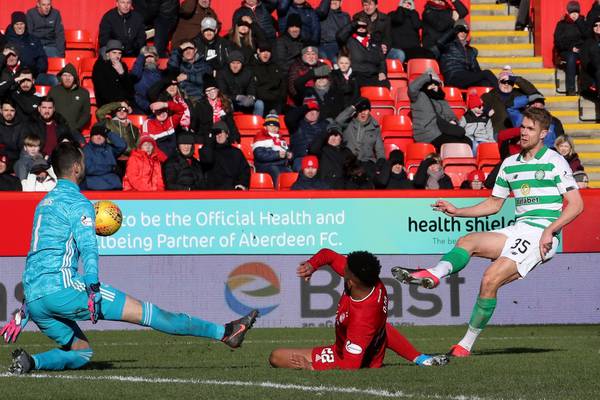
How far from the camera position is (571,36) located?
22516 mm

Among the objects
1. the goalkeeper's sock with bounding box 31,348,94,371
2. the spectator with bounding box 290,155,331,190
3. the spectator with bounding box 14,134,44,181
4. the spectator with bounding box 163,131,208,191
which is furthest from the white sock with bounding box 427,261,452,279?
the spectator with bounding box 14,134,44,181

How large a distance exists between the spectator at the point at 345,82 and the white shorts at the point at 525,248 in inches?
354

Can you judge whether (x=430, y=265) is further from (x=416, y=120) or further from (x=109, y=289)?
(x=109, y=289)

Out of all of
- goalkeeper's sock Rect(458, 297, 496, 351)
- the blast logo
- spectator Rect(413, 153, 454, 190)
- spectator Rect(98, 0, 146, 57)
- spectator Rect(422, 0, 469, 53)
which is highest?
spectator Rect(98, 0, 146, 57)

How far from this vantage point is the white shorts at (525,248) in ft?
35.5

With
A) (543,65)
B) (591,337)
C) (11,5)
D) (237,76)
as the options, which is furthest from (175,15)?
(591,337)

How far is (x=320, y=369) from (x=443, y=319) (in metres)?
6.92

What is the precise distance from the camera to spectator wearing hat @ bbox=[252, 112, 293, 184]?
18.5 m

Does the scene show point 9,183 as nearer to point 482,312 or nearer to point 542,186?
point 482,312

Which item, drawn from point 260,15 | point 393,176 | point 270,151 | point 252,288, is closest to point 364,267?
point 252,288

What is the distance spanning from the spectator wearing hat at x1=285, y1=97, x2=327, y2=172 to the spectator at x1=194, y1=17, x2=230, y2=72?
4.89 ft

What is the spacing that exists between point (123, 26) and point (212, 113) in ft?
8.72

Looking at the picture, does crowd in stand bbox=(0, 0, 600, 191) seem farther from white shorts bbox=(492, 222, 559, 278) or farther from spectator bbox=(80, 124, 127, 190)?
white shorts bbox=(492, 222, 559, 278)

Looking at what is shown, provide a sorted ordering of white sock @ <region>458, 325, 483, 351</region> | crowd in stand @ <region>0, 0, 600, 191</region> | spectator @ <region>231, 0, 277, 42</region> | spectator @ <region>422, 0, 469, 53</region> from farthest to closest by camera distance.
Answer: spectator @ <region>422, 0, 469, 53</region>, spectator @ <region>231, 0, 277, 42</region>, crowd in stand @ <region>0, 0, 600, 191</region>, white sock @ <region>458, 325, 483, 351</region>
